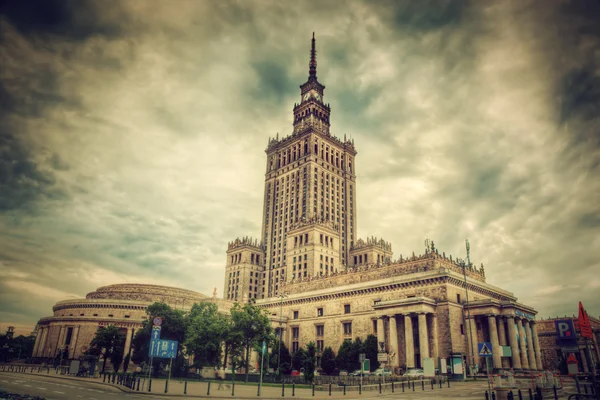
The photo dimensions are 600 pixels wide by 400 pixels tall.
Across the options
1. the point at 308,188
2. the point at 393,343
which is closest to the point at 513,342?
the point at 393,343

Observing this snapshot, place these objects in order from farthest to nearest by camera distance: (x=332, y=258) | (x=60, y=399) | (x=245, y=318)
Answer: (x=332, y=258) → (x=245, y=318) → (x=60, y=399)

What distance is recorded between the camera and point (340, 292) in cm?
8350

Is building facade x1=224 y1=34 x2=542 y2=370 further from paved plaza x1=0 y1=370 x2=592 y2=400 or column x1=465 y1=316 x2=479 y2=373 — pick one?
paved plaza x1=0 y1=370 x2=592 y2=400

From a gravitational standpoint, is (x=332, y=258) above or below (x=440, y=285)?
above

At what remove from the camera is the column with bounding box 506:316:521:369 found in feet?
201

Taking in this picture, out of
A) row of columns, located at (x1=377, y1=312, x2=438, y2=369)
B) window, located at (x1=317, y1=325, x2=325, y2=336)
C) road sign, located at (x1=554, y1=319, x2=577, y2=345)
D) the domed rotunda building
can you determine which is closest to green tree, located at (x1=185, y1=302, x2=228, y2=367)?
row of columns, located at (x1=377, y1=312, x2=438, y2=369)

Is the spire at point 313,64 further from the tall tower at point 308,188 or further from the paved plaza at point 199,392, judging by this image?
the paved plaza at point 199,392

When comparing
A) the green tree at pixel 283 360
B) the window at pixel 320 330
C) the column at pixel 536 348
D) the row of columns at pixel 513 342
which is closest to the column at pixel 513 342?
the row of columns at pixel 513 342

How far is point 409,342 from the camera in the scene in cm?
6425

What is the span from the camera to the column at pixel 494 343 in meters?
60.2

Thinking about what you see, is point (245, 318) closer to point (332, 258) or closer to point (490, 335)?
point (490, 335)

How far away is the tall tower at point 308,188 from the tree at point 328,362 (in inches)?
1683

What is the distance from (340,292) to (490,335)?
99.8 ft

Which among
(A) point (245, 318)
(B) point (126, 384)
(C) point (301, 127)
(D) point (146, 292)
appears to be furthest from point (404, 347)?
(C) point (301, 127)
